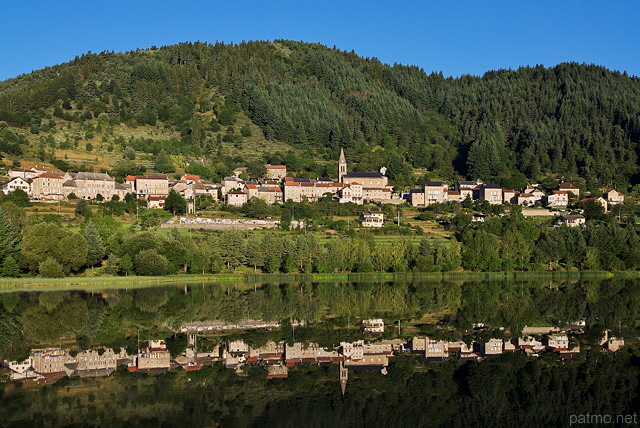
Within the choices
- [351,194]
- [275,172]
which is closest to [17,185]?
[275,172]

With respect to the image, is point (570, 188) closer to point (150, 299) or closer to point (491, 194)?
point (491, 194)

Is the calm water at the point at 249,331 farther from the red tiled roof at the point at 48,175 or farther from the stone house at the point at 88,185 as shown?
the red tiled roof at the point at 48,175

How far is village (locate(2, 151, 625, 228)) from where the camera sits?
88188 mm

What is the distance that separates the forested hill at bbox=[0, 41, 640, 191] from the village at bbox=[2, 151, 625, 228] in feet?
28.2

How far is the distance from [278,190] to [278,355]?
8159 cm

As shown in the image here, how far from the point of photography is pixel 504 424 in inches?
601

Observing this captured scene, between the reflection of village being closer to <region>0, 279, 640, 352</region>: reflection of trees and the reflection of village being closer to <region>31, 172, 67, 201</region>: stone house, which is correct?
<region>0, 279, 640, 352</region>: reflection of trees

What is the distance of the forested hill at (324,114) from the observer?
125m

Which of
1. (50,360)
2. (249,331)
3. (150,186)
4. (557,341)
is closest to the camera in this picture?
(50,360)

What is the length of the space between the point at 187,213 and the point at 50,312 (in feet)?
172

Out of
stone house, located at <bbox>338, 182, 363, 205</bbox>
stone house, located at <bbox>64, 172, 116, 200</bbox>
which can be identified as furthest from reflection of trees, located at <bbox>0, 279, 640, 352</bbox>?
stone house, located at <bbox>338, 182, 363, 205</bbox>

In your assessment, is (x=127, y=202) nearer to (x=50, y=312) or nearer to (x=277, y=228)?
(x=277, y=228)

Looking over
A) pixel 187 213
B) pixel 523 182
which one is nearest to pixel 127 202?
pixel 187 213

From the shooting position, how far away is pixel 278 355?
2238 centimetres
